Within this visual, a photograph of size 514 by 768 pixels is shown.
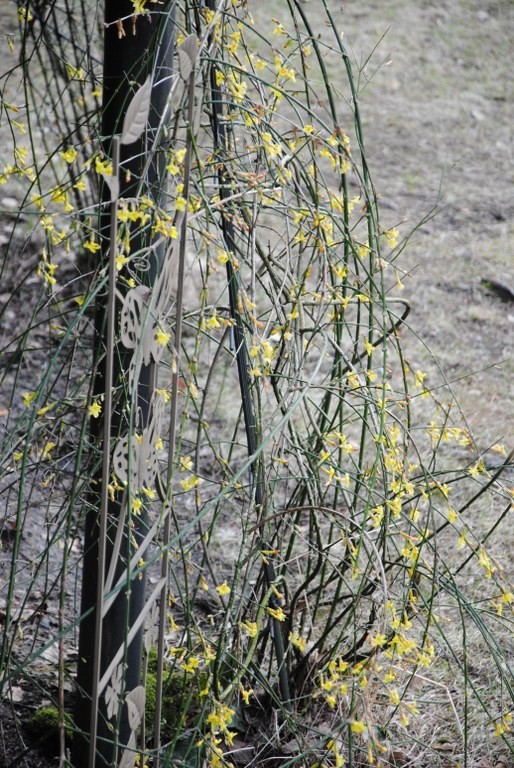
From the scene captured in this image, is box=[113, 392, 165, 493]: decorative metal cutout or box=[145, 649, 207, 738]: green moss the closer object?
box=[113, 392, 165, 493]: decorative metal cutout

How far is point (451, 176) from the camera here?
5.74 meters

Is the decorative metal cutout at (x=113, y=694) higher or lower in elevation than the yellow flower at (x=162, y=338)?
lower

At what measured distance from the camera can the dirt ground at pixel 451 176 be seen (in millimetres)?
3883

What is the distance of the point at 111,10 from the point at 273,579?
1.13m

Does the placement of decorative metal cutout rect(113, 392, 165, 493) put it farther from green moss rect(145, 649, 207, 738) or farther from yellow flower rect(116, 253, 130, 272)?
green moss rect(145, 649, 207, 738)

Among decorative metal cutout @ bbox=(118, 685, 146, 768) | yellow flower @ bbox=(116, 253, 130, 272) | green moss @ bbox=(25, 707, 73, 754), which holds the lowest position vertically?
green moss @ bbox=(25, 707, 73, 754)

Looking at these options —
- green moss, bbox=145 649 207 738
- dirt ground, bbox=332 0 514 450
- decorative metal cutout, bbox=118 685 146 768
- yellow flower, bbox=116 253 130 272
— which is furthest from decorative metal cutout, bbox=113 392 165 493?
dirt ground, bbox=332 0 514 450

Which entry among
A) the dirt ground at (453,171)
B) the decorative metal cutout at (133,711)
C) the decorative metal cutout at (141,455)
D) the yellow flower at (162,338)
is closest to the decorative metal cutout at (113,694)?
the decorative metal cutout at (133,711)

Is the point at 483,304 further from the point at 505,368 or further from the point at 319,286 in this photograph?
the point at 319,286

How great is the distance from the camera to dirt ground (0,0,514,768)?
3.88 meters

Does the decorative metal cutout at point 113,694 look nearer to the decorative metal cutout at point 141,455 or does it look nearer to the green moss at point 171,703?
the decorative metal cutout at point 141,455

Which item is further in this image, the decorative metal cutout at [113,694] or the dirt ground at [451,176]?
the dirt ground at [451,176]

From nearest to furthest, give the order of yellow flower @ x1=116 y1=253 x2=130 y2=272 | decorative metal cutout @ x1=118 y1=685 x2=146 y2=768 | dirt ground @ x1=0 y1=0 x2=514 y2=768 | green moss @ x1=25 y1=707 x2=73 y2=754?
yellow flower @ x1=116 y1=253 x2=130 y2=272 < decorative metal cutout @ x1=118 y1=685 x2=146 y2=768 < green moss @ x1=25 y1=707 x2=73 y2=754 < dirt ground @ x1=0 y1=0 x2=514 y2=768

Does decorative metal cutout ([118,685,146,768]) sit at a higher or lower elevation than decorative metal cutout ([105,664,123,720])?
lower
